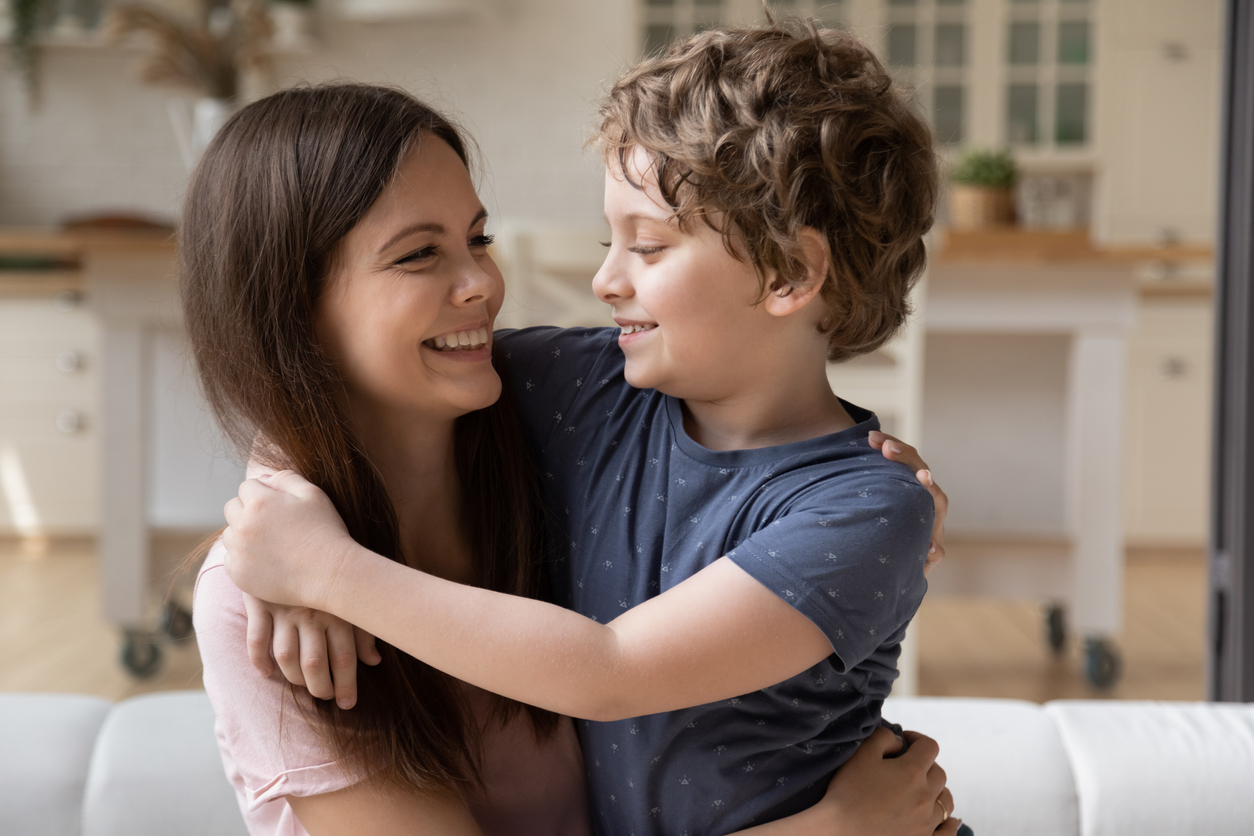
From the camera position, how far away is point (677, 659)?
2.60ft

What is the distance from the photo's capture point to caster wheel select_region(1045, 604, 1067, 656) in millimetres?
3383

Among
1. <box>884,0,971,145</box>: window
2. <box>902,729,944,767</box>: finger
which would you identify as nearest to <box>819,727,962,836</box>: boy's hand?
<box>902,729,944,767</box>: finger

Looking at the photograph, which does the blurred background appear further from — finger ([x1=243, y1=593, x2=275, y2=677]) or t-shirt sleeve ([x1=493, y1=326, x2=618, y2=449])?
finger ([x1=243, y1=593, x2=275, y2=677])

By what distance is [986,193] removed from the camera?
10.3ft

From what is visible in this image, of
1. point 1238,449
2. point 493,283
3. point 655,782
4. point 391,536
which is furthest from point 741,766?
point 1238,449

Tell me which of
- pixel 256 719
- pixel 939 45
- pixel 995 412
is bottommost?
pixel 995 412

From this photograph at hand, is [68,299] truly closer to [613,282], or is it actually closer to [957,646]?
[957,646]

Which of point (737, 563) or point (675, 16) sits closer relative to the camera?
point (737, 563)

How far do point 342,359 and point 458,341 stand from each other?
0.10 metres

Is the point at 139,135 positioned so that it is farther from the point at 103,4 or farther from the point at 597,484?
the point at 597,484

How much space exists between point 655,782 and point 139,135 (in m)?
5.19

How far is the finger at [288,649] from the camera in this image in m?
0.84

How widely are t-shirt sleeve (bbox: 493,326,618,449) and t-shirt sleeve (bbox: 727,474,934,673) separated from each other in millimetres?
287

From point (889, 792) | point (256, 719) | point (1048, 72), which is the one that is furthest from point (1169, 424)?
point (256, 719)
